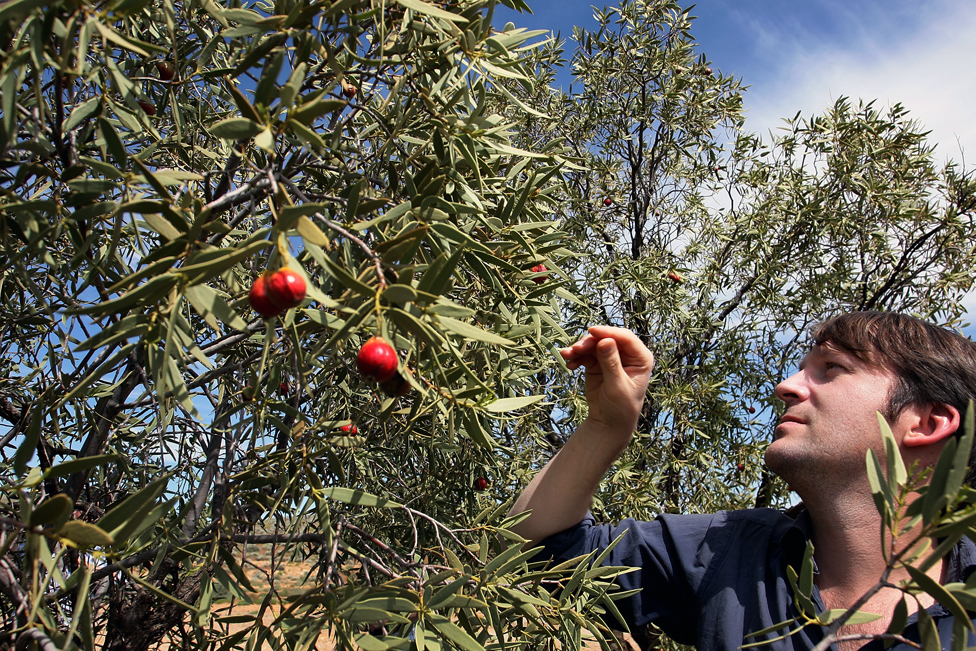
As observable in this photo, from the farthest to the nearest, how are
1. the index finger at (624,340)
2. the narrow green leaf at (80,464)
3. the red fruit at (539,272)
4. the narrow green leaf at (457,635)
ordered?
the index finger at (624,340) < the red fruit at (539,272) < the narrow green leaf at (457,635) < the narrow green leaf at (80,464)

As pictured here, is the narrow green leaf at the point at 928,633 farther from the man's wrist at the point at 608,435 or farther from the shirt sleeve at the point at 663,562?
the shirt sleeve at the point at 663,562

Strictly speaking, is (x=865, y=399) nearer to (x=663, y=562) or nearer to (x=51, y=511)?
(x=663, y=562)

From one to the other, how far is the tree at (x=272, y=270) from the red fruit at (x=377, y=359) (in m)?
0.03

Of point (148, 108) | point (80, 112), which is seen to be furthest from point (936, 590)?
point (148, 108)

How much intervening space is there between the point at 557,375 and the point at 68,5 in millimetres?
3146

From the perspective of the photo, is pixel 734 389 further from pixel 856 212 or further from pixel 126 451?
pixel 126 451

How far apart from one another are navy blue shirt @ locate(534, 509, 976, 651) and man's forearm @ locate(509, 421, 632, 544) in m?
0.05

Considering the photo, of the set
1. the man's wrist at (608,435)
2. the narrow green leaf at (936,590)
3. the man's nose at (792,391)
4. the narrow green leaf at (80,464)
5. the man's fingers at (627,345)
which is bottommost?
the narrow green leaf at (936,590)

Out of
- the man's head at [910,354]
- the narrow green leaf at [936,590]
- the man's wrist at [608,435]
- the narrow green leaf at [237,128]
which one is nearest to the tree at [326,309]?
the narrow green leaf at [237,128]

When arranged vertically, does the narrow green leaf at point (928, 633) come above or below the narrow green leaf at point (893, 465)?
below

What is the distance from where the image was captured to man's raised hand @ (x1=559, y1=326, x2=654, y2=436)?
152 centimetres

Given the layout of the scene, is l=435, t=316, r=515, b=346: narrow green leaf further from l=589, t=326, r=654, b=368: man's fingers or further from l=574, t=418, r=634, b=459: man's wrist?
l=574, t=418, r=634, b=459: man's wrist

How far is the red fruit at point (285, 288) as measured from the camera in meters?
0.75

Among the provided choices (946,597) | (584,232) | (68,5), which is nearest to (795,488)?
(946,597)
